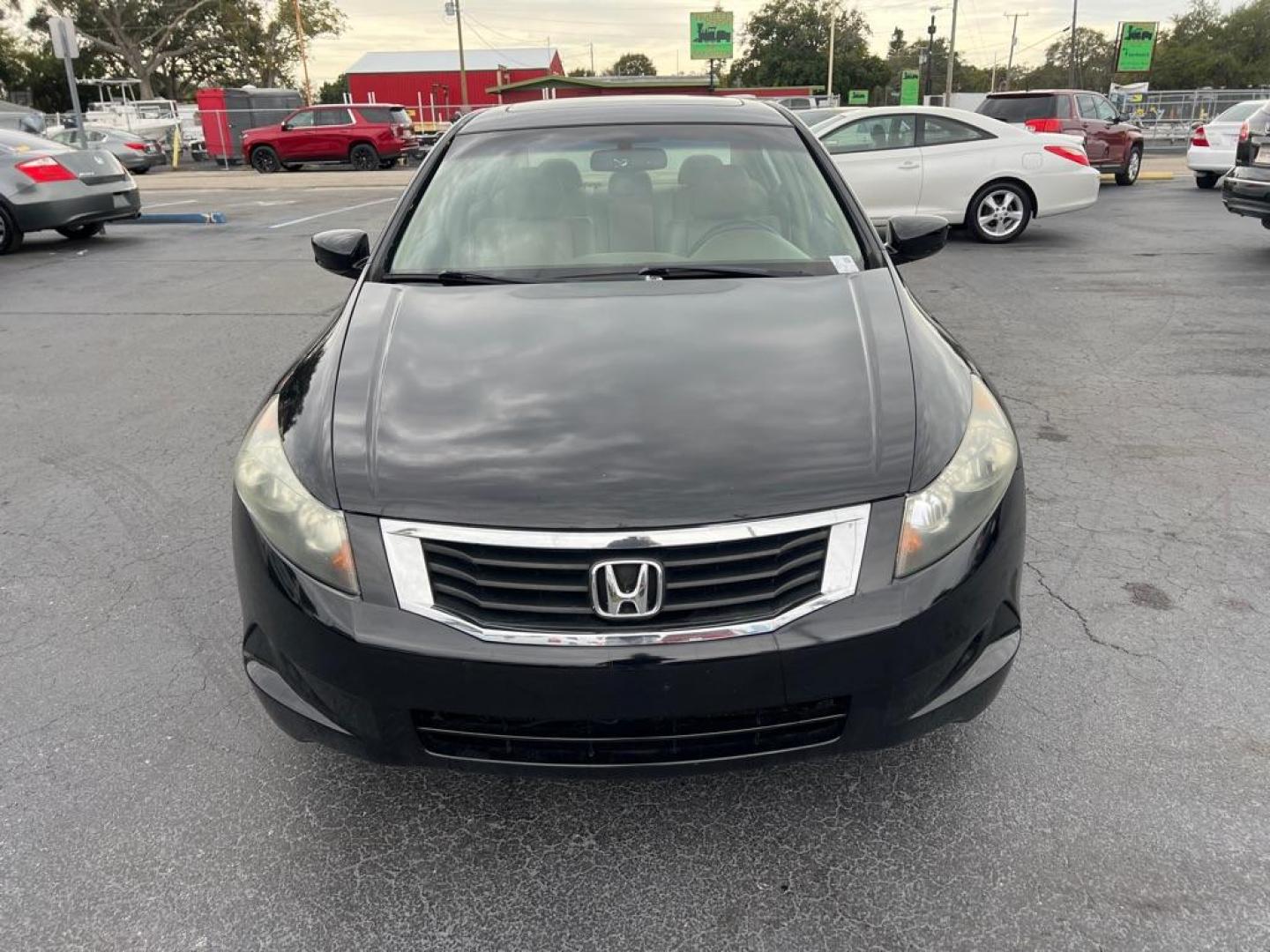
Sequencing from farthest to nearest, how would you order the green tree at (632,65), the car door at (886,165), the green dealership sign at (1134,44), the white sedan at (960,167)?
the green tree at (632,65), the green dealership sign at (1134,44), the car door at (886,165), the white sedan at (960,167)

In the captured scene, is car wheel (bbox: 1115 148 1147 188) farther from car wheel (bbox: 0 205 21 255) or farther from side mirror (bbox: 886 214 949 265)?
car wheel (bbox: 0 205 21 255)

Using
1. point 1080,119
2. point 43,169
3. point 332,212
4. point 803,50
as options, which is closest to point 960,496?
point 43,169

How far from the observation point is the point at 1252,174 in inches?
344

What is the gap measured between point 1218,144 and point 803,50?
244ft

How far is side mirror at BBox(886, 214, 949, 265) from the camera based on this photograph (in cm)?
355

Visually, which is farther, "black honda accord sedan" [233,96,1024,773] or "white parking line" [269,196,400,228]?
"white parking line" [269,196,400,228]

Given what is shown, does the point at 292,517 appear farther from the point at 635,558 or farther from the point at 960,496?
the point at 960,496

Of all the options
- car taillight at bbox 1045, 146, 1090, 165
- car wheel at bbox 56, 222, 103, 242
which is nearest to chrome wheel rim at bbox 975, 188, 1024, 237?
car taillight at bbox 1045, 146, 1090, 165

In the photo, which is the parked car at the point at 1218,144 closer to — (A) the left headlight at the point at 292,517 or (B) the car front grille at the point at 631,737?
(B) the car front grille at the point at 631,737

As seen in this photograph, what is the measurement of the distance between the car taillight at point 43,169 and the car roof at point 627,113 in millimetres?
9045

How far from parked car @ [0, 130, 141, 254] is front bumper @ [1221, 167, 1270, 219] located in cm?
1203

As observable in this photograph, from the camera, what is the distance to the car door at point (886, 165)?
10.4 metres

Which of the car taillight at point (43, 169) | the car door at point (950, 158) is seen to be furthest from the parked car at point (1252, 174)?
the car taillight at point (43, 169)

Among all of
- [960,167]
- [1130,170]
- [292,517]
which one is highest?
[960,167]
